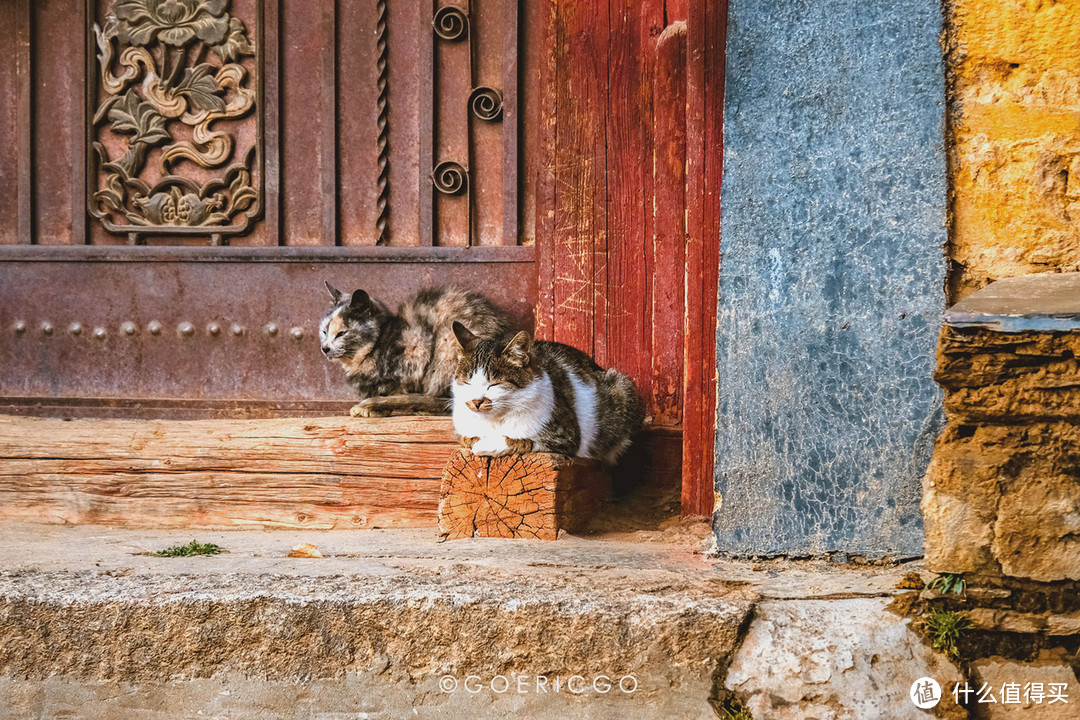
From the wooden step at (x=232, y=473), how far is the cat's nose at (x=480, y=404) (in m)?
0.27

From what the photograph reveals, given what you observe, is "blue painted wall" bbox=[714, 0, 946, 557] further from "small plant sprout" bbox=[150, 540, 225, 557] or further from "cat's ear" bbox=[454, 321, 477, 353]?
"small plant sprout" bbox=[150, 540, 225, 557]

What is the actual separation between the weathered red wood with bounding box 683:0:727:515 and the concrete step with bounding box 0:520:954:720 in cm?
81

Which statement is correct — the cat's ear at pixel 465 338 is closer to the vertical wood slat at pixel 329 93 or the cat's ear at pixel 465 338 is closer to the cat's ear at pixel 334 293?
the cat's ear at pixel 334 293

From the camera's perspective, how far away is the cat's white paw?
10.4 ft

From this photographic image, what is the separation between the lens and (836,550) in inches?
105

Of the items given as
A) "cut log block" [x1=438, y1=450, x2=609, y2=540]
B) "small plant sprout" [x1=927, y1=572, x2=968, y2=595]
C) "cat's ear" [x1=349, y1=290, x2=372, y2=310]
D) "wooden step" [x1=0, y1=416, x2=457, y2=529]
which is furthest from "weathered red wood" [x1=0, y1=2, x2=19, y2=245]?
"small plant sprout" [x1=927, y1=572, x2=968, y2=595]

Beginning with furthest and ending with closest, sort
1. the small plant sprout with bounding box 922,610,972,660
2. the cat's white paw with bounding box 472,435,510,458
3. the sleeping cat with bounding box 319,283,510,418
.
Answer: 1. the sleeping cat with bounding box 319,283,510,418
2. the cat's white paw with bounding box 472,435,510,458
3. the small plant sprout with bounding box 922,610,972,660

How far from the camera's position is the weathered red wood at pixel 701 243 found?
3260 mm

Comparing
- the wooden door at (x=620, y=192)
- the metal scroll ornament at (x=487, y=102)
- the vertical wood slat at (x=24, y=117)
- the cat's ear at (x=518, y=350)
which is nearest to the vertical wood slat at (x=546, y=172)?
the wooden door at (x=620, y=192)

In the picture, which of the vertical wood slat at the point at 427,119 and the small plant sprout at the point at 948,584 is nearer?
the small plant sprout at the point at 948,584

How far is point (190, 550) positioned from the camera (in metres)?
2.95

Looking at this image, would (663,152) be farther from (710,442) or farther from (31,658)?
(31,658)

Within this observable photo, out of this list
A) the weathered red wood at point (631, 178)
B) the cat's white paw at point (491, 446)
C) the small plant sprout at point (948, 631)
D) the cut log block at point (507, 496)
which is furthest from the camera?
the weathered red wood at point (631, 178)

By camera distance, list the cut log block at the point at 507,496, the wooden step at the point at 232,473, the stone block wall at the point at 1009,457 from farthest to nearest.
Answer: the wooden step at the point at 232,473 → the cut log block at the point at 507,496 → the stone block wall at the point at 1009,457
